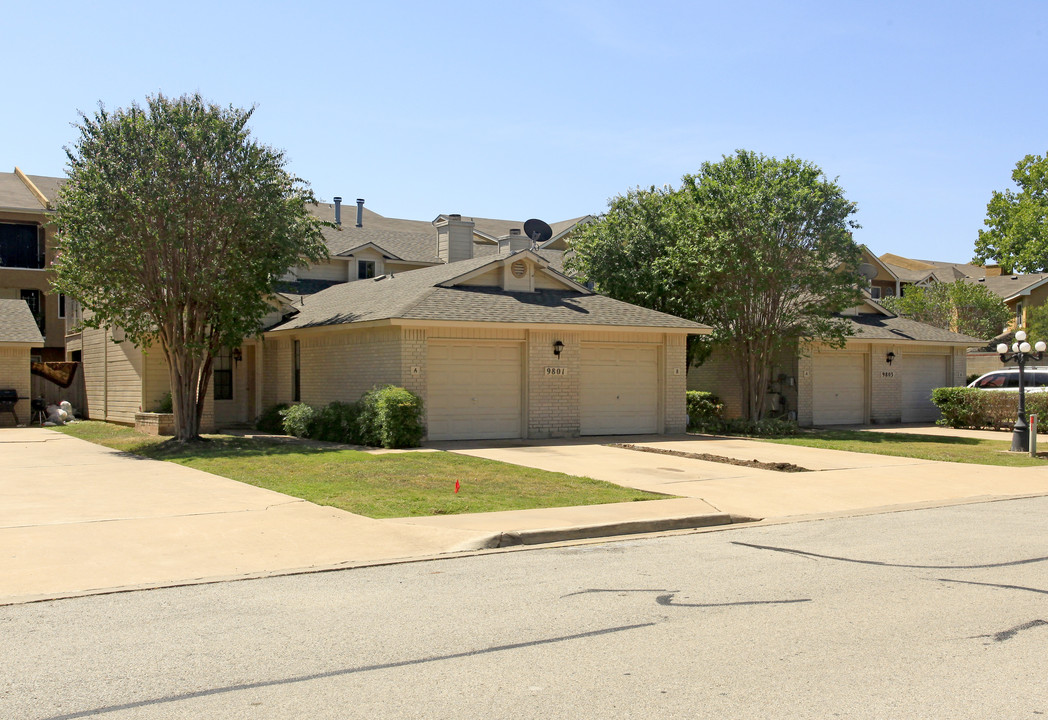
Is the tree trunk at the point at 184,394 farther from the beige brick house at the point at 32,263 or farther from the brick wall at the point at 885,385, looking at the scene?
the beige brick house at the point at 32,263

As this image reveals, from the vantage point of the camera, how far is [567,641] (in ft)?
20.4

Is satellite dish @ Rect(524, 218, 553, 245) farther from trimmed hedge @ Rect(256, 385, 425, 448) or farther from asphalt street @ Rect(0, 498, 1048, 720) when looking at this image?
asphalt street @ Rect(0, 498, 1048, 720)

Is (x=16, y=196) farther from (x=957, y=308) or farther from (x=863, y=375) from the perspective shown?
(x=957, y=308)

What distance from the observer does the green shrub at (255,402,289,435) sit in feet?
80.9

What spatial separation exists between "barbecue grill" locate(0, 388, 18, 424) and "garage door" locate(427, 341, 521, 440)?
46.5 ft

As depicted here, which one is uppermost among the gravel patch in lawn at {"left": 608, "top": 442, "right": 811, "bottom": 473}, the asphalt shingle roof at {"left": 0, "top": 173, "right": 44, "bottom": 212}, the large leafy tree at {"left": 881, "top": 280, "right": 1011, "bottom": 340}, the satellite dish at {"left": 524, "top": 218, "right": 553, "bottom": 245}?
the asphalt shingle roof at {"left": 0, "top": 173, "right": 44, "bottom": 212}

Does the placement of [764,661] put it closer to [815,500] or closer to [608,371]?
[815,500]

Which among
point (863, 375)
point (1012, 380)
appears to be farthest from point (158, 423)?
point (1012, 380)

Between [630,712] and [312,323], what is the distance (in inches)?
794

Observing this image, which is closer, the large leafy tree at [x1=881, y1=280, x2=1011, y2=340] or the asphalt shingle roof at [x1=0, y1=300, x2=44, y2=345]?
the asphalt shingle roof at [x1=0, y1=300, x2=44, y2=345]

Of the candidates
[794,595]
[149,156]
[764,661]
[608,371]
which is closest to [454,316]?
[608,371]

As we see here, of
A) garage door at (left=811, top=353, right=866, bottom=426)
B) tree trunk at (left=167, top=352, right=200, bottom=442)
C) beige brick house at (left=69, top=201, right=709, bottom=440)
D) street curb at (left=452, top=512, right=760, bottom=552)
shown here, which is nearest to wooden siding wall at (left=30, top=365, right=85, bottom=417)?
beige brick house at (left=69, top=201, right=709, bottom=440)

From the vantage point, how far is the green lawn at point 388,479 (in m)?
12.1

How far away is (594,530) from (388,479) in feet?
15.9
